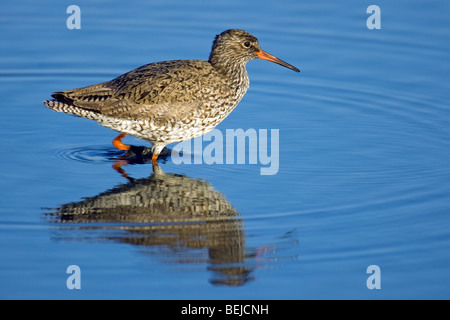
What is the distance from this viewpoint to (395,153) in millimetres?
12578

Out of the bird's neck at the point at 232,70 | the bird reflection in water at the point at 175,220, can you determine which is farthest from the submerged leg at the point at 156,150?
the bird's neck at the point at 232,70

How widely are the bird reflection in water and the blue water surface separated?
0.09ft

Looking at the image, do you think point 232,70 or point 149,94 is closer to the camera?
point 149,94

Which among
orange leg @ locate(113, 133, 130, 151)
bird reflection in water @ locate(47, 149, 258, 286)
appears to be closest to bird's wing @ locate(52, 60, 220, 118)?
orange leg @ locate(113, 133, 130, 151)

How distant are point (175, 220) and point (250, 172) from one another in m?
2.22

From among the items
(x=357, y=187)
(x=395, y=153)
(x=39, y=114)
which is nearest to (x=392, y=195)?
(x=357, y=187)

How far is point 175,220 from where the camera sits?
9.96m

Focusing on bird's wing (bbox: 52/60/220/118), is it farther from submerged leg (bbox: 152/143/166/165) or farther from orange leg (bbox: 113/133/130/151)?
orange leg (bbox: 113/133/130/151)

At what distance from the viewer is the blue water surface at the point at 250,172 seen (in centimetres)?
888

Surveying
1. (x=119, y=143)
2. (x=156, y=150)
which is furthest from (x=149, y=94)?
(x=119, y=143)

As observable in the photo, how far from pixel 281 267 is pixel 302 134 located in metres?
4.59

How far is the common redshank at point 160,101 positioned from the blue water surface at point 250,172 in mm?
644

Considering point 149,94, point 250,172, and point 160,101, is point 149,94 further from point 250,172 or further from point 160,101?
point 250,172

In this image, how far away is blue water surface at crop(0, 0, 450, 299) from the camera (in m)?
8.88
